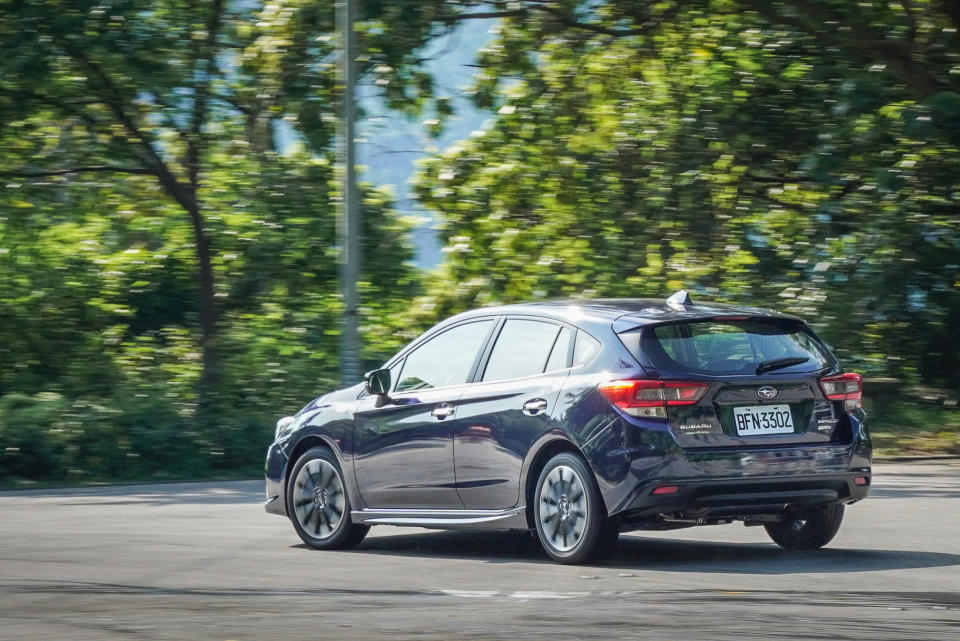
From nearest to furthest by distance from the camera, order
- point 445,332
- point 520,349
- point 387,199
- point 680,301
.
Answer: point 680,301
point 520,349
point 445,332
point 387,199

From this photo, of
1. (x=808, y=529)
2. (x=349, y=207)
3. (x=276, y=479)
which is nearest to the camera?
(x=808, y=529)

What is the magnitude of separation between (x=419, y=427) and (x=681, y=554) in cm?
180

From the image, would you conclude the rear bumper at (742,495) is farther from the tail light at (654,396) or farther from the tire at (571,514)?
the tail light at (654,396)

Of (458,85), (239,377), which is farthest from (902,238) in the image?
(239,377)

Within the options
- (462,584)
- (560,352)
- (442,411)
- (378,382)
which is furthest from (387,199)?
(462,584)

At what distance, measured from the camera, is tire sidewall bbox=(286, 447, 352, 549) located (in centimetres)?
1108

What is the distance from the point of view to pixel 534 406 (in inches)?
382

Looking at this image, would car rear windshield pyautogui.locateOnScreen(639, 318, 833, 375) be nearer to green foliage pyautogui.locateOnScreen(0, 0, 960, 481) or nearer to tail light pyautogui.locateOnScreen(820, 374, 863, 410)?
tail light pyautogui.locateOnScreen(820, 374, 863, 410)

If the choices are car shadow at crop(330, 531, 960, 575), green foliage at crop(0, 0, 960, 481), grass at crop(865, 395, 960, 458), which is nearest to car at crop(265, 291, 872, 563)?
car shadow at crop(330, 531, 960, 575)

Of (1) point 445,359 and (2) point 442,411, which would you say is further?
(1) point 445,359

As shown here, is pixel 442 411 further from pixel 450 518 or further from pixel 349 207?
pixel 349 207

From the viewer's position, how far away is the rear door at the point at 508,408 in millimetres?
9727

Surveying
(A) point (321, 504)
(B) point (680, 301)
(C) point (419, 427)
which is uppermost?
(B) point (680, 301)

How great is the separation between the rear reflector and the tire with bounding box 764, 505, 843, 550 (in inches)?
47.4
